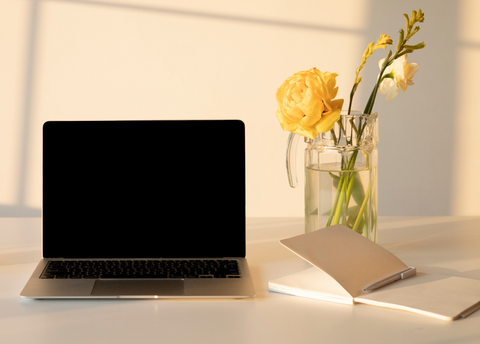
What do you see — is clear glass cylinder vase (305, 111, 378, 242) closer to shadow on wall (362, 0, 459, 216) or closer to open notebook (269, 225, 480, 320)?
open notebook (269, 225, 480, 320)

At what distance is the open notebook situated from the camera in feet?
2.39

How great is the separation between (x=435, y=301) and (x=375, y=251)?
15 centimetres

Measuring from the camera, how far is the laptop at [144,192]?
3.07ft

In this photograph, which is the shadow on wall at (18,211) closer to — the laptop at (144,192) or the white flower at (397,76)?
the laptop at (144,192)

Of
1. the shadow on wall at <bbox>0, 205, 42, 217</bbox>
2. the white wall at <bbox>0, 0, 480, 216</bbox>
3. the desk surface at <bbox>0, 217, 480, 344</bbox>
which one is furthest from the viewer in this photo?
the shadow on wall at <bbox>0, 205, 42, 217</bbox>

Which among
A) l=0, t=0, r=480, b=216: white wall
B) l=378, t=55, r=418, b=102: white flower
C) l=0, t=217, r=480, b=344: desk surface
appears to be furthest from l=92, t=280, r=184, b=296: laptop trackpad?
l=0, t=0, r=480, b=216: white wall

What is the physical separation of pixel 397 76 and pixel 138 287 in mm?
562

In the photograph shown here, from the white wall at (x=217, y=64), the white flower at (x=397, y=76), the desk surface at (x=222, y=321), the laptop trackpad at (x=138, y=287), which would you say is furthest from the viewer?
the white wall at (x=217, y=64)

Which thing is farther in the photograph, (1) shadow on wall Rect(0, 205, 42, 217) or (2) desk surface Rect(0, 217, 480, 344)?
(1) shadow on wall Rect(0, 205, 42, 217)

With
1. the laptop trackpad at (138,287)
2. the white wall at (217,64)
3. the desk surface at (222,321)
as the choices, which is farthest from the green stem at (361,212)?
the white wall at (217,64)

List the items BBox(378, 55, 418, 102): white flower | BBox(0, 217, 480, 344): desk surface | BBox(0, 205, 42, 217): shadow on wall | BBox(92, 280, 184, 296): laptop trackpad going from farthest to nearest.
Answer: BBox(0, 205, 42, 217): shadow on wall
BBox(378, 55, 418, 102): white flower
BBox(92, 280, 184, 296): laptop trackpad
BBox(0, 217, 480, 344): desk surface

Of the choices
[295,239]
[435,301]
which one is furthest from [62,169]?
[435,301]

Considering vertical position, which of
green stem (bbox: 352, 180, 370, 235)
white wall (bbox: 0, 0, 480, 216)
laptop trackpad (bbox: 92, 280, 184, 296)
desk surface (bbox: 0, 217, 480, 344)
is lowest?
desk surface (bbox: 0, 217, 480, 344)

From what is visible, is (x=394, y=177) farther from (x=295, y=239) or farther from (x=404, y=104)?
(x=295, y=239)
